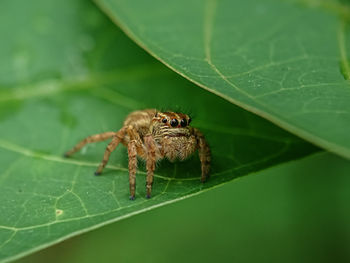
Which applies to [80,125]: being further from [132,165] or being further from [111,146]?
[132,165]

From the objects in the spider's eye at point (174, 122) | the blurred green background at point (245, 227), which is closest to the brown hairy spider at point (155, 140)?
the spider's eye at point (174, 122)

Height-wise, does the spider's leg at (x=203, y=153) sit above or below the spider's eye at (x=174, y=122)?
below

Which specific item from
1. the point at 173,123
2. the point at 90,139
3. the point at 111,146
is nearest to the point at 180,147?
the point at 173,123

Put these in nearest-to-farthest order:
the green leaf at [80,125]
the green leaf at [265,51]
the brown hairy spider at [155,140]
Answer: the green leaf at [265,51] → the green leaf at [80,125] → the brown hairy spider at [155,140]

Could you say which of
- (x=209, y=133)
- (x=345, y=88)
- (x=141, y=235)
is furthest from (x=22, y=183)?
(x=345, y=88)

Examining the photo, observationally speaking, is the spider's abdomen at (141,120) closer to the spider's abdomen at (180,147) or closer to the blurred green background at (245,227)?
the spider's abdomen at (180,147)

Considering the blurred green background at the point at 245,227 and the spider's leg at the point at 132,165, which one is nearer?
the spider's leg at the point at 132,165
